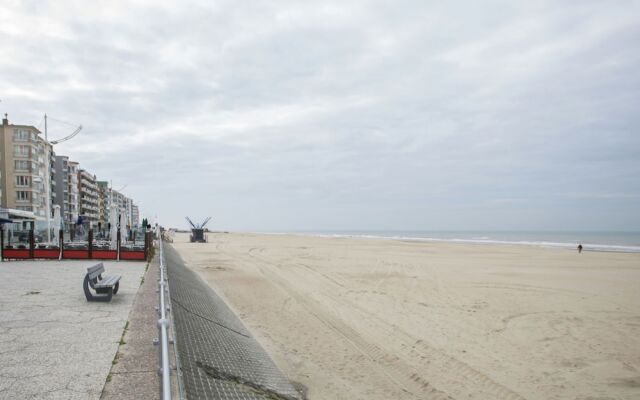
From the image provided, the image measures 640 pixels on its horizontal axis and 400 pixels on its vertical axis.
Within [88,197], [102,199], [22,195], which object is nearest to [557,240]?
[22,195]

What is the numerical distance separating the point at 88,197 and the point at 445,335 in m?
133

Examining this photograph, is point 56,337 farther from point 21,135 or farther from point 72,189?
point 72,189

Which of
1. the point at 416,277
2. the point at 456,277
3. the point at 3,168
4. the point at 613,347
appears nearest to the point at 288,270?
the point at 416,277

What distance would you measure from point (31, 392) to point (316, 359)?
4325 millimetres

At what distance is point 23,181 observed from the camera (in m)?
70.2

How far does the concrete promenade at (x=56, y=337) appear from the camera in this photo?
432cm

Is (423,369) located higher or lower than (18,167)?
lower

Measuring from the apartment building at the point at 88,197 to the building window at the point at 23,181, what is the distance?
3866 cm

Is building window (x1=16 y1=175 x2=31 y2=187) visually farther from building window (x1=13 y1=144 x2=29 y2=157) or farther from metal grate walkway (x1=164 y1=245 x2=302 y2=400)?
metal grate walkway (x1=164 y1=245 x2=302 y2=400)

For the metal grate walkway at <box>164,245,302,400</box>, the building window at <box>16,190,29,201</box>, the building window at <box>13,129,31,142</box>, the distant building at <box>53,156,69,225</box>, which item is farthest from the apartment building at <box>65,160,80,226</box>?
the metal grate walkway at <box>164,245,302,400</box>

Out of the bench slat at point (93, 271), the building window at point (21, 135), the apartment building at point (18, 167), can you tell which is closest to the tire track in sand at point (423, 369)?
A: the bench slat at point (93, 271)

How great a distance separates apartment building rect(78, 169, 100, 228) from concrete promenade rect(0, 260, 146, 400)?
113 m

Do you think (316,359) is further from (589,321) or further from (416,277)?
(416,277)

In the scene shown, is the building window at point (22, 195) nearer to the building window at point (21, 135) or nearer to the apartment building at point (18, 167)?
the apartment building at point (18, 167)
